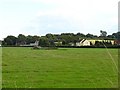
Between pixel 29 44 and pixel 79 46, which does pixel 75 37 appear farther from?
pixel 29 44

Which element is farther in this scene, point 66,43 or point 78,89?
point 66,43

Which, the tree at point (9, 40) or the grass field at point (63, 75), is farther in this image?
the tree at point (9, 40)

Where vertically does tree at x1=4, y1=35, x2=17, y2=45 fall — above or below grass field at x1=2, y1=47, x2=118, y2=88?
above

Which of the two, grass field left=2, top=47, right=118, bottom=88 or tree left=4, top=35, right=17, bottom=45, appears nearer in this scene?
grass field left=2, top=47, right=118, bottom=88

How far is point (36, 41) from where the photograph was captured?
4803 inches

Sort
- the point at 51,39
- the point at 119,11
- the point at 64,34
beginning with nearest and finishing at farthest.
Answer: the point at 119,11 < the point at 51,39 < the point at 64,34

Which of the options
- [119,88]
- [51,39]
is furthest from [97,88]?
[51,39]

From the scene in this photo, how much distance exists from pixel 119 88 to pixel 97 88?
24.5ft

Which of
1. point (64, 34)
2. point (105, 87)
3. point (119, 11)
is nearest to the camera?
point (119, 11)

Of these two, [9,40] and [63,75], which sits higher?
[9,40]

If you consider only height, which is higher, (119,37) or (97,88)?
(119,37)

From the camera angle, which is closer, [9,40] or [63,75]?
[63,75]

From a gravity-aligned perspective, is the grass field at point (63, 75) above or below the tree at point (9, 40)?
below

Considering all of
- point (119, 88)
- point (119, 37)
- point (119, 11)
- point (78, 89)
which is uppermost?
point (119, 11)
